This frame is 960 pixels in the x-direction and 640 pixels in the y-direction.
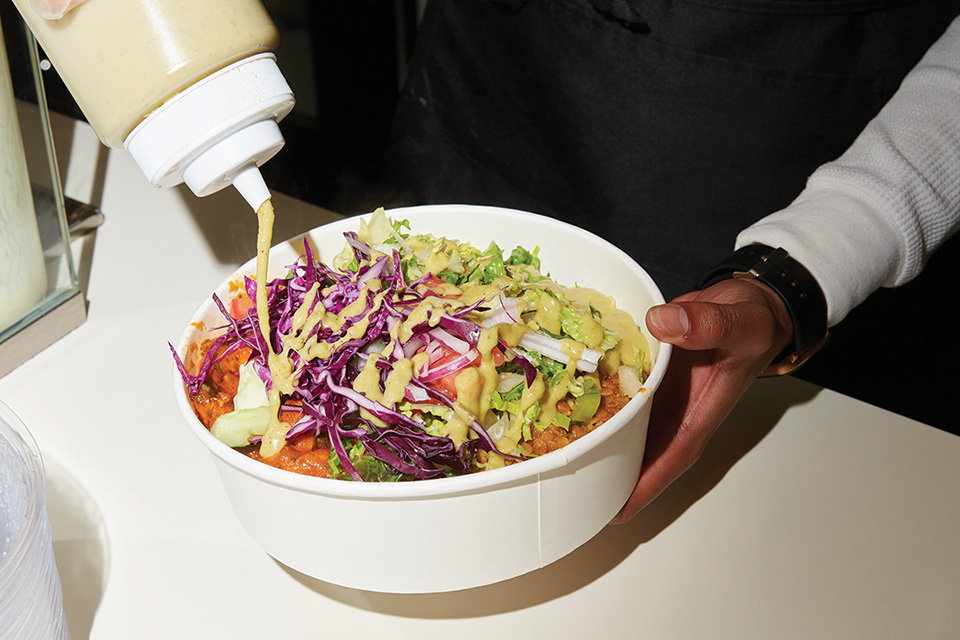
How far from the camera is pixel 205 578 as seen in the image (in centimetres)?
77

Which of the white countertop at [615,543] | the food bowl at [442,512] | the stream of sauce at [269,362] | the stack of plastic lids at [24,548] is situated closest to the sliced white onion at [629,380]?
the food bowl at [442,512]

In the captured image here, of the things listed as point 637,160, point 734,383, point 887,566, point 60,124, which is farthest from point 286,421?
point 60,124

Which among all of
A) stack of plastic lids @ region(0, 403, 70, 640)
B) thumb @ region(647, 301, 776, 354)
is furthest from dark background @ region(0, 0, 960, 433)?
stack of plastic lids @ region(0, 403, 70, 640)

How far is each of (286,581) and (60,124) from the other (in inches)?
45.0

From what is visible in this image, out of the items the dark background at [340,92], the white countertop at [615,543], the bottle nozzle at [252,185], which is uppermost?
the bottle nozzle at [252,185]

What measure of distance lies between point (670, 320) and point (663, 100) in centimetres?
62

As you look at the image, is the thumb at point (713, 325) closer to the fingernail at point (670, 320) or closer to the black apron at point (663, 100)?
the fingernail at point (670, 320)

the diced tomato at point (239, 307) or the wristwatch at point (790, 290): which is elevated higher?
the diced tomato at point (239, 307)

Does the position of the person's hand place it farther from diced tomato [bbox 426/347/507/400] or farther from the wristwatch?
diced tomato [bbox 426/347/507/400]

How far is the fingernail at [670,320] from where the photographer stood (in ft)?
2.29

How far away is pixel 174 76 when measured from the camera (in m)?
0.63

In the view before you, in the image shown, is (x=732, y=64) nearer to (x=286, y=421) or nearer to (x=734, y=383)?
(x=734, y=383)

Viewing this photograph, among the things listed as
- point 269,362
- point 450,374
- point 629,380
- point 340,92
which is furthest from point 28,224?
point 340,92

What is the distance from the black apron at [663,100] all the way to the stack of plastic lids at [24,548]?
941mm
